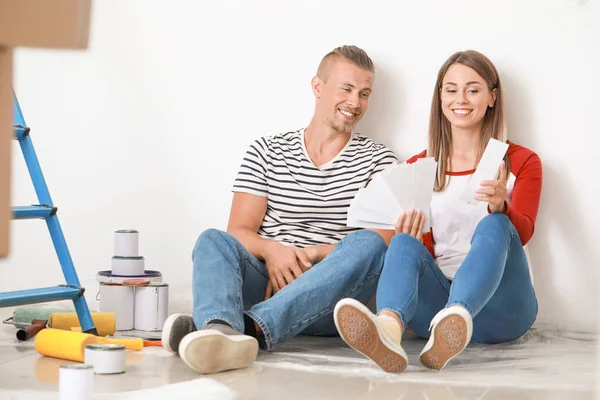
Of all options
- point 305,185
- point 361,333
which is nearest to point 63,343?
point 361,333

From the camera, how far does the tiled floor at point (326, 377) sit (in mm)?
1876

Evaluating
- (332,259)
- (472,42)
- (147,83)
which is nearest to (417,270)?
(332,259)

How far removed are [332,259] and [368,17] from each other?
1.03 m

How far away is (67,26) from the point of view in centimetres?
70

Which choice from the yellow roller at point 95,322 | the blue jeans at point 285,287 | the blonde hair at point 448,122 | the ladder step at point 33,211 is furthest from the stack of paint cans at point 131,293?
the blonde hair at point 448,122

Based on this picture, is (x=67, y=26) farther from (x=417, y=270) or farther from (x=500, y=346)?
(x=500, y=346)

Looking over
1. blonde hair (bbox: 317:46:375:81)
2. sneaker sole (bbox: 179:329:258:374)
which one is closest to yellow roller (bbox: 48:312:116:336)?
sneaker sole (bbox: 179:329:258:374)

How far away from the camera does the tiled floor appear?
1.88 m

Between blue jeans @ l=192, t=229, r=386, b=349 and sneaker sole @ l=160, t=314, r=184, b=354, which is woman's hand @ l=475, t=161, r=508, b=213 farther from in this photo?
sneaker sole @ l=160, t=314, r=184, b=354

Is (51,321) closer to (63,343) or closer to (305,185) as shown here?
(63,343)

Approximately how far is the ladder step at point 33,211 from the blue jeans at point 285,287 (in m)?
0.52

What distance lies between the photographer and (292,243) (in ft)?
8.99

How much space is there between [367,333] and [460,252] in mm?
744

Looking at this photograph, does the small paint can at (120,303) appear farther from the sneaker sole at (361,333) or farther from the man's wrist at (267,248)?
the sneaker sole at (361,333)
